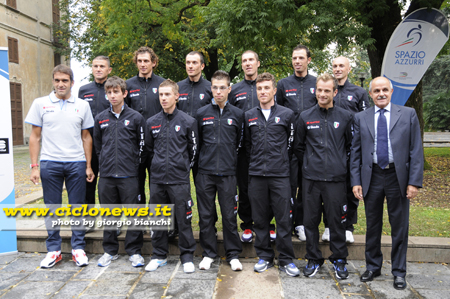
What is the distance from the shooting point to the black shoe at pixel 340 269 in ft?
13.7

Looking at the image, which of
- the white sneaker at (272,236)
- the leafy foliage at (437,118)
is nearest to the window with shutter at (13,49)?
the white sneaker at (272,236)

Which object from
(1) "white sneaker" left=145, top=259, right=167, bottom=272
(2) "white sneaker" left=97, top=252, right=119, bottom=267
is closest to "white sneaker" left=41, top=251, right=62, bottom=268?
(2) "white sneaker" left=97, top=252, right=119, bottom=267

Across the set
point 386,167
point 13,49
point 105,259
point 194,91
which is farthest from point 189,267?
point 13,49

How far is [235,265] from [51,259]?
2.20 meters

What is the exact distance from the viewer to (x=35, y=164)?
185 inches

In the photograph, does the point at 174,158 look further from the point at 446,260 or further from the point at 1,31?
the point at 1,31

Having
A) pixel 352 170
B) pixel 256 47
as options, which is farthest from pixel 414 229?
pixel 256 47

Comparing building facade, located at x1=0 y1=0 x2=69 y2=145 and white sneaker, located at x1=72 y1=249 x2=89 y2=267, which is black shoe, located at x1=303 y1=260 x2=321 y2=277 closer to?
white sneaker, located at x1=72 y1=249 x2=89 y2=267

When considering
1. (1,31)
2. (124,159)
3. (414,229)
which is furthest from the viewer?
(1,31)

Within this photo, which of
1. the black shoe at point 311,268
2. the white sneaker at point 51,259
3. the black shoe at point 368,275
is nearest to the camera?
the black shoe at point 368,275

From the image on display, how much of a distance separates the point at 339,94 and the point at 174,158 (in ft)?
7.41

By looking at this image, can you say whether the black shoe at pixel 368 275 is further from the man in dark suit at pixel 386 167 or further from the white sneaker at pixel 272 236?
the white sneaker at pixel 272 236

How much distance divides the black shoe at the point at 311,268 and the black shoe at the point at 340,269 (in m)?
0.20

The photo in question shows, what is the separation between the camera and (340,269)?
13.8 feet
